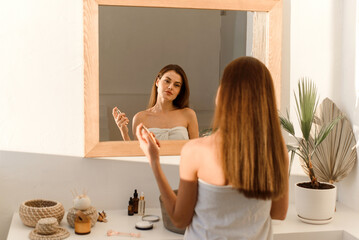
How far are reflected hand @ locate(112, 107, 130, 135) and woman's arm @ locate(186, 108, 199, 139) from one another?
28cm

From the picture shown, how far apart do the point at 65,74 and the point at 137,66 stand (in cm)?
31

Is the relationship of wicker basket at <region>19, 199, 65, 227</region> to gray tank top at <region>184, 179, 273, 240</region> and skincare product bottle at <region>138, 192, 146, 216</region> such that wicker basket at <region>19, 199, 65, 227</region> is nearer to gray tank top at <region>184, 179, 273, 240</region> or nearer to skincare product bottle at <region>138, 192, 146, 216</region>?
skincare product bottle at <region>138, 192, 146, 216</region>

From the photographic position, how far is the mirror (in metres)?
2.07

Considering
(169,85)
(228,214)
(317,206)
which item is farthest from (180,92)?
(228,214)

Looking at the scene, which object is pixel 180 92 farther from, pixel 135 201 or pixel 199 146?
pixel 199 146

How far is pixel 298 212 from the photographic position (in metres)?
2.11

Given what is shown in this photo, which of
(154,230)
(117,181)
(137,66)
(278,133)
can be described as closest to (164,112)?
(137,66)

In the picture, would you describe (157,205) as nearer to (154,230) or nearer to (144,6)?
(154,230)

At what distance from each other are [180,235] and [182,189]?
1.87 ft


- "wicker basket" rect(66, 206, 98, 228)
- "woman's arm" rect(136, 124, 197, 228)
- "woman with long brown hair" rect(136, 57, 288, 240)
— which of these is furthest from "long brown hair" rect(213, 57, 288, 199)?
"wicker basket" rect(66, 206, 98, 228)

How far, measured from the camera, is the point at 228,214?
4.43 ft

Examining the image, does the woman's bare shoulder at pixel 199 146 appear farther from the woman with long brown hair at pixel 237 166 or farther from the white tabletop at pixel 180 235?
the white tabletop at pixel 180 235

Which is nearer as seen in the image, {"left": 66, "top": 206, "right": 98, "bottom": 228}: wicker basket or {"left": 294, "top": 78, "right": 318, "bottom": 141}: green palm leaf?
{"left": 66, "top": 206, "right": 98, "bottom": 228}: wicker basket

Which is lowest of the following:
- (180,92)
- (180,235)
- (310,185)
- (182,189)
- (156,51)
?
(180,235)
